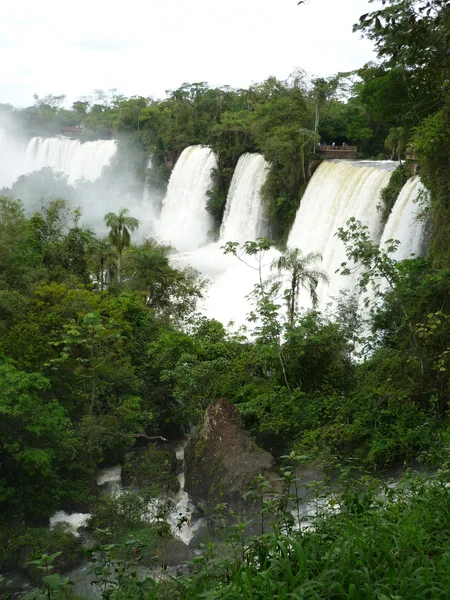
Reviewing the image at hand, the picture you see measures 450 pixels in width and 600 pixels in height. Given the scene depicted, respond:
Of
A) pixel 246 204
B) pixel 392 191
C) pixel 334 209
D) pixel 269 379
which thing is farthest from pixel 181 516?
→ pixel 246 204

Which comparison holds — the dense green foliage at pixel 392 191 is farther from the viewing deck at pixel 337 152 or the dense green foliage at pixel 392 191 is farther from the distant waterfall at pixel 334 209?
the viewing deck at pixel 337 152

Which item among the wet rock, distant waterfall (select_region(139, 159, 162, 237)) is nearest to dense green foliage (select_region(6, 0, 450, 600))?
the wet rock

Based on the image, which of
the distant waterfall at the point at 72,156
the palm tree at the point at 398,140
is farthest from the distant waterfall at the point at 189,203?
the distant waterfall at the point at 72,156

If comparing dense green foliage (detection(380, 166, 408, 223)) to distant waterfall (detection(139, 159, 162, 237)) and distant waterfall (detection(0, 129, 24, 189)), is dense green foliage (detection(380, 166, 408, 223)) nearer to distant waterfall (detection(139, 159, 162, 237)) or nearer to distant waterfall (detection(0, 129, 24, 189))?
distant waterfall (detection(139, 159, 162, 237))

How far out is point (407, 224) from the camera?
56.0 feet

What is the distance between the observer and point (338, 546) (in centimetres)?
382

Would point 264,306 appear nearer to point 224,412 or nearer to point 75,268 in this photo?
point 224,412

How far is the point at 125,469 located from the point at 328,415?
13.5 feet

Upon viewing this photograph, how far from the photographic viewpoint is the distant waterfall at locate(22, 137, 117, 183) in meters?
50.1

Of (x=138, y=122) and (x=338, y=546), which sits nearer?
(x=338, y=546)

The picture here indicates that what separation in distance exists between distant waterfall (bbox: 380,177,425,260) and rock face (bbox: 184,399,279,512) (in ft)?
25.6

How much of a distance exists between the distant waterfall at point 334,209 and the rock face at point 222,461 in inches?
322

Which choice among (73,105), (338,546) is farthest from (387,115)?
(73,105)

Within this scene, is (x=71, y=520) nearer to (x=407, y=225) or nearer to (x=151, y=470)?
(x=151, y=470)
